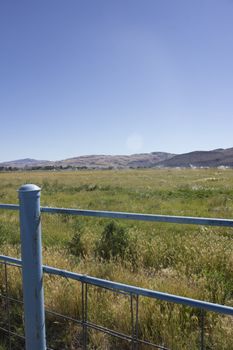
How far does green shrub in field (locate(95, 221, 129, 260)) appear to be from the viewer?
7.23 metres

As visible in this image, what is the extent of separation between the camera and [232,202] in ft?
51.9

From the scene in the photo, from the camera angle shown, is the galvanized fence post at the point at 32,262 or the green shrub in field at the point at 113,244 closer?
the galvanized fence post at the point at 32,262

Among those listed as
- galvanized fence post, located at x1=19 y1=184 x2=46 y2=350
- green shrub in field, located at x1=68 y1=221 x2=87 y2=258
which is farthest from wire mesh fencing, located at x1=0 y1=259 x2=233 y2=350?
green shrub in field, located at x1=68 y1=221 x2=87 y2=258

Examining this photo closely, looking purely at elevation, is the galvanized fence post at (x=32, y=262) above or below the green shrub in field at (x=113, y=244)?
above

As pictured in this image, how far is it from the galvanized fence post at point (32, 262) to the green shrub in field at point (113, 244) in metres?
4.44

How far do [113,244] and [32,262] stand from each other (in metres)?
4.93

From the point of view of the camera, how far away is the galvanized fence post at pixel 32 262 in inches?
101

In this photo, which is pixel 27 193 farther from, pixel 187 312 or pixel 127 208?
pixel 127 208

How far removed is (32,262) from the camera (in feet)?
8.51

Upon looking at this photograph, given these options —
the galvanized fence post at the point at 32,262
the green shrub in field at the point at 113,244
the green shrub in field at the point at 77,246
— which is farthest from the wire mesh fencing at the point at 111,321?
the green shrub in field at the point at 77,246

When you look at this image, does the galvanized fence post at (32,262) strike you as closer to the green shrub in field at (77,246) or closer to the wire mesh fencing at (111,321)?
the wire mesh fencing at (111,321)

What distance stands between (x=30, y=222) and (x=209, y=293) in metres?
2.60

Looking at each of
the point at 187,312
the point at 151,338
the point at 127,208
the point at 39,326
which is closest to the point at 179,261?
the point at 187,312

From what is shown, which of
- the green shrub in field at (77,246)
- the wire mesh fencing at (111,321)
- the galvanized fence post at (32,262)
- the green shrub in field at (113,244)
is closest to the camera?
the galvanized fence post at (32,262)
